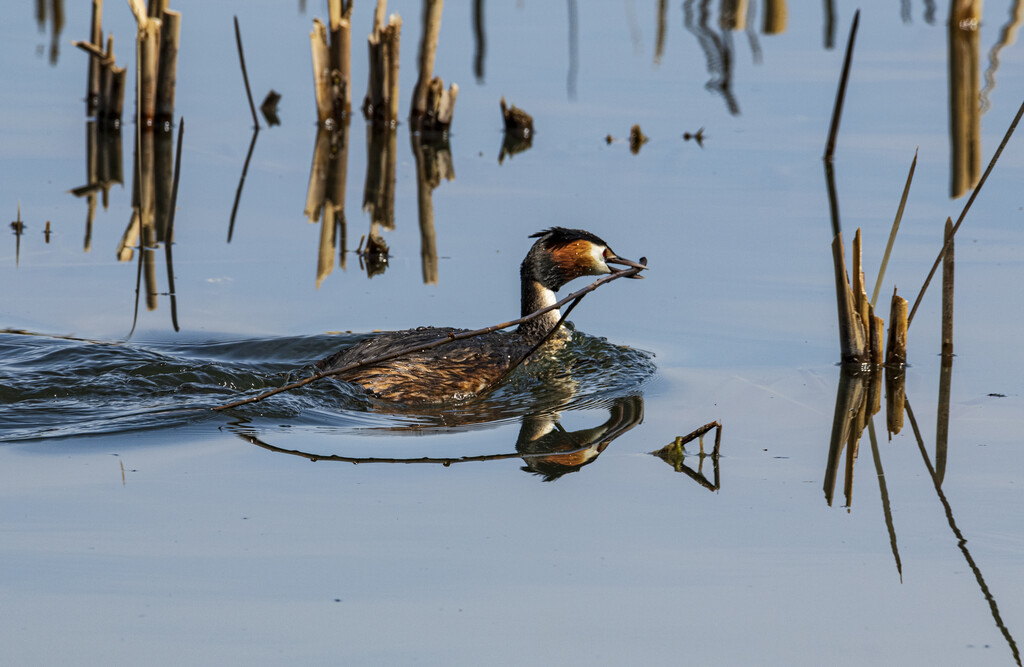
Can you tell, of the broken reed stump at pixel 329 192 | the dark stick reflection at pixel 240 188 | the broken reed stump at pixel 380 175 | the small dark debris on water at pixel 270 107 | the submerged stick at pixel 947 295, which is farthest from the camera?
the small dark debris on water at pixel 270 107

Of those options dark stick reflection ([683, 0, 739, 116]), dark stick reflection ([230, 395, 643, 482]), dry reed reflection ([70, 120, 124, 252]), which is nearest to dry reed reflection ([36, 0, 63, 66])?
dry reed reflection ([70, 120, 124, 252])

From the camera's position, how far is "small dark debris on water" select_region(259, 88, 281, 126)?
45.1 feet

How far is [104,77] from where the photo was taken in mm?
13039

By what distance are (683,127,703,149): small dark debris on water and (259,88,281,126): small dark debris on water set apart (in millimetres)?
4055

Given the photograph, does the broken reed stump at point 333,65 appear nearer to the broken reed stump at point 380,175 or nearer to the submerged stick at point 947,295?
the broken reed stump at point 380,175

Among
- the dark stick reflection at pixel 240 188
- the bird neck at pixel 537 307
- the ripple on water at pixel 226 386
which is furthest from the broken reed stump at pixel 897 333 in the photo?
the dark stick reflection at pixel 240 188

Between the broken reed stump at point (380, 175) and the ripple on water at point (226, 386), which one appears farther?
the broken reed stump at point (380, 175)

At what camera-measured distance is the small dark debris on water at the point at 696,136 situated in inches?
509

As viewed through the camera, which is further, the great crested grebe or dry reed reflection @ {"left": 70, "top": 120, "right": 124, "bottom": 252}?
dry reed reflection @ {"left": 70, "top": 120, "right": 124, "bottom": 252}

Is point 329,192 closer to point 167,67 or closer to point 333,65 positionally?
point 167,67

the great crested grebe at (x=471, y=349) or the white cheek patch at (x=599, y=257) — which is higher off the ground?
the white cheek patch at (x=599, y=257)

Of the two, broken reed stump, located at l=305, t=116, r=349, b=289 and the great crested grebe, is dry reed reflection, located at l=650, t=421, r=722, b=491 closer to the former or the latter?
the great crested grebe

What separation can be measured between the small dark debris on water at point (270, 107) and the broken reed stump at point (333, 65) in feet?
1.39

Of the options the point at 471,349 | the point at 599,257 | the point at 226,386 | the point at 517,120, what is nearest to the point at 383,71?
the point at 517,120
